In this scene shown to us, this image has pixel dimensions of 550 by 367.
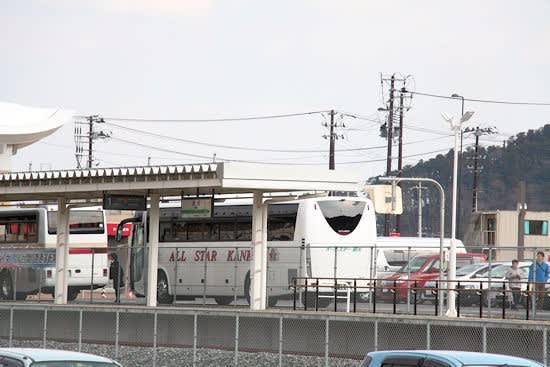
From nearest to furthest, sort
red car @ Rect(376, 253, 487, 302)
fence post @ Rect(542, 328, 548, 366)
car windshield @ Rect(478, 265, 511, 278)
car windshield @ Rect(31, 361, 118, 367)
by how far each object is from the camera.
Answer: car windshield @ Rect(31, 361, 118, 367) < fence post @ Rect(542, 328, 548, 366) < car windshield @ Rect(478, 265, 511, 278) < red car @ Rect(376, 253, 487, 302)

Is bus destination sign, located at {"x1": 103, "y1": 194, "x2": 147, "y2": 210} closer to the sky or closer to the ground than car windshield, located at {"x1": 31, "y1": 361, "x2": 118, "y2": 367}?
closer to the sky

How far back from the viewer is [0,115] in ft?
188

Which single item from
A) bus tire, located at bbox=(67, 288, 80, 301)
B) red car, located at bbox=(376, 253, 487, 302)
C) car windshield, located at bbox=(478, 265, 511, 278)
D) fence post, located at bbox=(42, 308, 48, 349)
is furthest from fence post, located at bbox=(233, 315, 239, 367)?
bus tire, located at bbox=(67, 288, 80, 301)

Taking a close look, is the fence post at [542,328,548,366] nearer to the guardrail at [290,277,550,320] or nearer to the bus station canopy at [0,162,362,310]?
the guardrail at [290,277,550,320]

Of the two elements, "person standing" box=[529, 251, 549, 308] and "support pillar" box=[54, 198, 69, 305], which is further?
"support pillar" box=[54, 198, 69, 305]

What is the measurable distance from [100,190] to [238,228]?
271 inches

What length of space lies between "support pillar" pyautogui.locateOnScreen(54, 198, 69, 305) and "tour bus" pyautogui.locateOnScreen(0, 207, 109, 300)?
212 inches

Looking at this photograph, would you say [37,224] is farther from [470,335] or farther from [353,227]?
[470,335]

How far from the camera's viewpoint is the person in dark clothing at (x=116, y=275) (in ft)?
129

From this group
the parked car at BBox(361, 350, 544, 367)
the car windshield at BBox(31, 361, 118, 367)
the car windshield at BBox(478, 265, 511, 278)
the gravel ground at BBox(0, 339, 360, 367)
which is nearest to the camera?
the parked car at BBox(361, 350, 544, 367)

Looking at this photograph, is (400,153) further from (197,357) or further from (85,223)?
(197,357)

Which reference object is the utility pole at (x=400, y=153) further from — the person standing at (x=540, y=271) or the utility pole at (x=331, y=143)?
the person standing at (x=540, y=271)

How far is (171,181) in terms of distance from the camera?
1352 inches

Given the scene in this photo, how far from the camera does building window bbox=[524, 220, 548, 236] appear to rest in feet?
287
